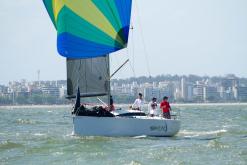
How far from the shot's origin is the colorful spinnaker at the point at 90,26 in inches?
1039

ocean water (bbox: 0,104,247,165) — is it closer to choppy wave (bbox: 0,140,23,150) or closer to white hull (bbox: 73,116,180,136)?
choppy wave (bbox: 0,140,23,150)

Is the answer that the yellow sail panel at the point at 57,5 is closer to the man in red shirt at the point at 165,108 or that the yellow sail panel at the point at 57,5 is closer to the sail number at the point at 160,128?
the man in red shirt at the point at 165,108

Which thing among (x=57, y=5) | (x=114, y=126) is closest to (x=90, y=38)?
(x=57, y=5)

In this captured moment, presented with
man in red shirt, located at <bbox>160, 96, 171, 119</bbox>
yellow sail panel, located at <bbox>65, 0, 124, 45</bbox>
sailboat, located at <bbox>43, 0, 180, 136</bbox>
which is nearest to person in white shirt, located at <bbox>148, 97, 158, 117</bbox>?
man in red shirt, located at <bbox>160, 96, 171, 119</bbox>

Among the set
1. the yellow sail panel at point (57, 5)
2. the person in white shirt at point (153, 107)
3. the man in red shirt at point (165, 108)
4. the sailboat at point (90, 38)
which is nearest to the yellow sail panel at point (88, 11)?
the sailboat at point (90, 38)

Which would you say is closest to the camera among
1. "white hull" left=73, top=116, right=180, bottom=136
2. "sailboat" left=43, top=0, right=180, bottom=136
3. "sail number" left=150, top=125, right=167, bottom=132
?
"white hull" left=73, top=116, right=180, bottom=136

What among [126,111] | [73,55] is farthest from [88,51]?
[126,111]

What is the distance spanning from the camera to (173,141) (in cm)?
2416

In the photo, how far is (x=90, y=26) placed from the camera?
87.1 feet

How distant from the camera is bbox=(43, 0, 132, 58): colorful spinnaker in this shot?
86.6 feet

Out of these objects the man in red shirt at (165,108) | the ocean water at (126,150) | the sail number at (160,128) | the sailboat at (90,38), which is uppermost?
the sailboat at (90,38)

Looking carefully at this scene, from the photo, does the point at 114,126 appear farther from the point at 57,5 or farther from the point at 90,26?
the point at 57,5

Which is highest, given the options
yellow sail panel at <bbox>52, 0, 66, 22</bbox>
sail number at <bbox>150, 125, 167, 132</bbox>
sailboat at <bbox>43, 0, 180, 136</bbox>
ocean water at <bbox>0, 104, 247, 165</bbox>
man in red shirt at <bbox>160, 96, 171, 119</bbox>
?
yellow sail panel at <bbox>52, 0, 66, 22</bbox>

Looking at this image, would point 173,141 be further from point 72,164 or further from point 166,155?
point 72,164
